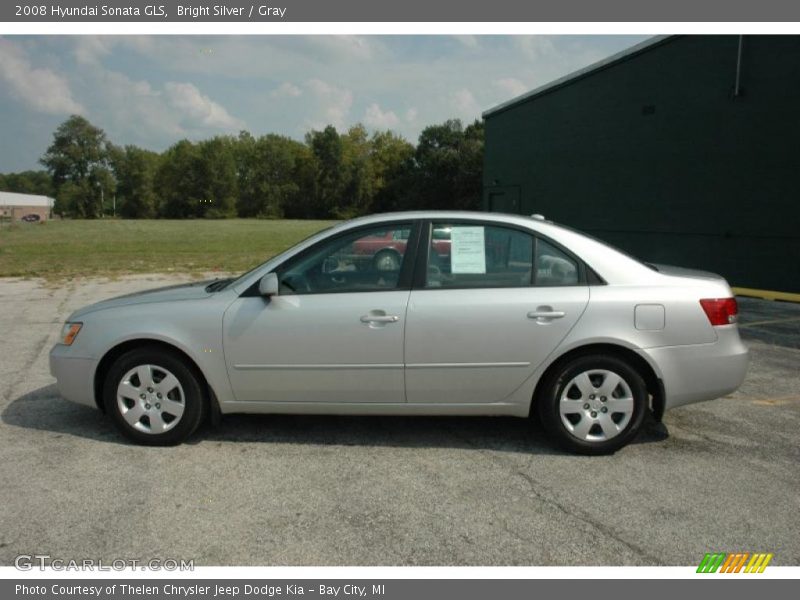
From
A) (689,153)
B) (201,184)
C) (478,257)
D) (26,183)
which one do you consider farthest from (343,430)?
(26,183)

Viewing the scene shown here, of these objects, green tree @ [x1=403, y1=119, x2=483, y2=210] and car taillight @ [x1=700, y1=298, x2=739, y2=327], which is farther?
green tree @ [x1=403, y1=119, x2=483, y2=210]

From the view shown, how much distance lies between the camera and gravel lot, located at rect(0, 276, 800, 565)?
10.2ft

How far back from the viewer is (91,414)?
5.07m

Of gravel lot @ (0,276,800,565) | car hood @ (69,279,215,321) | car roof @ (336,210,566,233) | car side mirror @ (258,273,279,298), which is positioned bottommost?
gravel lot @ (0,276,800,565)

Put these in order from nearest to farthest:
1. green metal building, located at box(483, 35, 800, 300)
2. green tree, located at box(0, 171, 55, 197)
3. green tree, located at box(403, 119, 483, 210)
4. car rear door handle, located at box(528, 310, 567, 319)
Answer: car rear door handle, located at box(528, 310, 567, 319) → green metal building, located at box(483, 35, 800, 300) → green tree, located at box(403, 119, 483, 210) → green tree, located at box(0, 171, 55, 197)

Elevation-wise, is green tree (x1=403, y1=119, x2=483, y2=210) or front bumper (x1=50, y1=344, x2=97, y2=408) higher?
green tree (x1=403, y1=119, x2=483, y2=210)

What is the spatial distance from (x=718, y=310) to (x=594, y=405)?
3.38 ft

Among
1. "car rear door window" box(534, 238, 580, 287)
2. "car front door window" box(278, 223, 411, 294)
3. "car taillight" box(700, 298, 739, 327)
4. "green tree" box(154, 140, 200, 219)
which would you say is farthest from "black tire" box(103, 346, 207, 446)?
"green tree" box(154, 140, 200, 219)

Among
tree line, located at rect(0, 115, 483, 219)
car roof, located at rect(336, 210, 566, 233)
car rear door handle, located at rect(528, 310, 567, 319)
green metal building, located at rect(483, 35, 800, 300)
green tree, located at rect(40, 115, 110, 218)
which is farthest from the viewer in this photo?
green tree, located at rect(40, 115, 110, 218)

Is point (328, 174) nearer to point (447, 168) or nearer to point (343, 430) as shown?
point (447, 168)

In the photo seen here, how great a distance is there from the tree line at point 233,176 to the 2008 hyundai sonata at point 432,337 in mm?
79860

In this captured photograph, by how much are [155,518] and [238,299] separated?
4.86ft

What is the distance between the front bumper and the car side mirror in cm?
130

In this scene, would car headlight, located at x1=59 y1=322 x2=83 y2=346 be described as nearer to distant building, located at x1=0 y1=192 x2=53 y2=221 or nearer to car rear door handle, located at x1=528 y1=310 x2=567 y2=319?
car rear door handle, located at x1=528 y1=310 x2=567 y2=319
